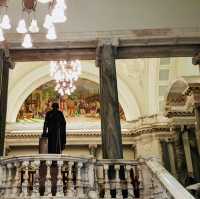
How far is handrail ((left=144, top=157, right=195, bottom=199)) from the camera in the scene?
5039 mm

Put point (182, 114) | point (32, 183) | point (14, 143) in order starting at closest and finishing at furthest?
1. point (32, 183)
2. point (182, 114)
3. point (14, 143)

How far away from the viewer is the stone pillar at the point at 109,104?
9164 millimetres

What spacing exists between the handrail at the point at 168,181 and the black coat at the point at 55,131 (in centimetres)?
195

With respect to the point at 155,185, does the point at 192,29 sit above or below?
above

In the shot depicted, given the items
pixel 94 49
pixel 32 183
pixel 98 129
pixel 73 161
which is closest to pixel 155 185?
pixel 73 161

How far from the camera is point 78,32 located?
10.8 metres

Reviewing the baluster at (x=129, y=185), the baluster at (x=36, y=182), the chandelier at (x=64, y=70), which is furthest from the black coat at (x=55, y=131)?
the chandelier at (x=64, y=70)

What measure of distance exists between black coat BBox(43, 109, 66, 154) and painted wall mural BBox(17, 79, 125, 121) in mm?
10586

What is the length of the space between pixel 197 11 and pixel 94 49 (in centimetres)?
302

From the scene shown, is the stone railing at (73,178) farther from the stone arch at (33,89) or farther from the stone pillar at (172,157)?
the stone arch at (33,89)

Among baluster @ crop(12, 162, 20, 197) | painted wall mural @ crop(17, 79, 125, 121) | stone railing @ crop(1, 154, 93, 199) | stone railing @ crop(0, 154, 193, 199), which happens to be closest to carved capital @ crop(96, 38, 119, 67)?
stone railing @ crop(0, 154, 193, 199)

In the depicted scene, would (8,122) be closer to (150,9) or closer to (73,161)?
(150,9)

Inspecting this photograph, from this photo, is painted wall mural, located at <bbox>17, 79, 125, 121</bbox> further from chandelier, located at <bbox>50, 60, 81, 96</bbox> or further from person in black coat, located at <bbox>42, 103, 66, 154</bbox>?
person in black coat, located at <bbox>42, 103, 66, 154</bbox>

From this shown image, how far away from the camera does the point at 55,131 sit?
27.7ft
